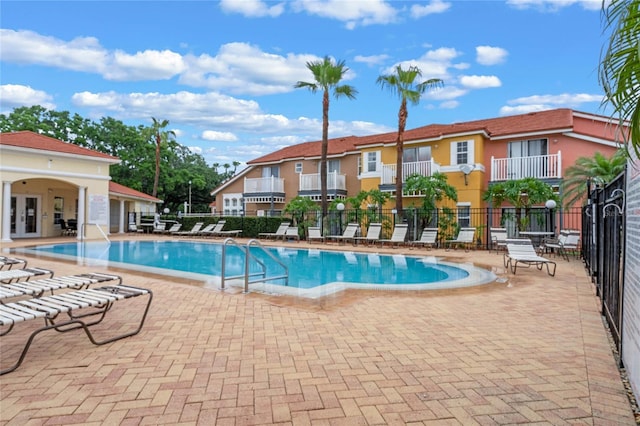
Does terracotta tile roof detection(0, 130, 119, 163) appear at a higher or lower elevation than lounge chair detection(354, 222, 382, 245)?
higher

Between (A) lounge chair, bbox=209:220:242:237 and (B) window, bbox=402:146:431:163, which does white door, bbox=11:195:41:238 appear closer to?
(A) lounge chair, bbox=209:220:242:237

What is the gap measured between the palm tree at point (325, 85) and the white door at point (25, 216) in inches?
613

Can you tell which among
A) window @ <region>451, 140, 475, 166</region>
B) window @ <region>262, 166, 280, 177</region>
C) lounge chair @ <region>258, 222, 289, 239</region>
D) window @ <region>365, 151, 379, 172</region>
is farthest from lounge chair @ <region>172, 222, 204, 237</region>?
window @ <region>451, 140, 475, 166</region>

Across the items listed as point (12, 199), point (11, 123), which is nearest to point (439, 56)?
point (12, 199)

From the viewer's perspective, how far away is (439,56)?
1936 cm

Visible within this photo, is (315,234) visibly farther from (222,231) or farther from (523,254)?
(523,254)

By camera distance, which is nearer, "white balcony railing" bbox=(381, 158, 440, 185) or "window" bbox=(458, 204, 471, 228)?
"window" bbox=(458, 204, 471, 228)

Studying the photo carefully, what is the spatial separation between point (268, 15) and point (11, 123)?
30141 mm

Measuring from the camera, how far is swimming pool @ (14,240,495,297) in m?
8.13

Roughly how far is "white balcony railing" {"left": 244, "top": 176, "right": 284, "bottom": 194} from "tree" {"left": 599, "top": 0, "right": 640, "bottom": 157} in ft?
86.3

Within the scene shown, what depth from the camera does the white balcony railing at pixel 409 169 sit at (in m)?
21.0

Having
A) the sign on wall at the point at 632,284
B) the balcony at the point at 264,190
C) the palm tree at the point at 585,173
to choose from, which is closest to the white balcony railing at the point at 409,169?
Answer: the palm tree at the point at 585,173

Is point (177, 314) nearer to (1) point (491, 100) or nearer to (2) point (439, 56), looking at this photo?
(2) point (439, 56)

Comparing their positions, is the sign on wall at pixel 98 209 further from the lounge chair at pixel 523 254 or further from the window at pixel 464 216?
the lounge chair at pixel 523 254
